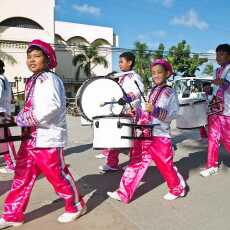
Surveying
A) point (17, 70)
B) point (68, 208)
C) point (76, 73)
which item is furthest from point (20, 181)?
point (76, 73)

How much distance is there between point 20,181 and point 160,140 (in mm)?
1602

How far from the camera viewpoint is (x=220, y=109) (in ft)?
19.9

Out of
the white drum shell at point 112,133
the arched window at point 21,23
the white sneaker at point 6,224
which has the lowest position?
the white sneaker at point 6,224

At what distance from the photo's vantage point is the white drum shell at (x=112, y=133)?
4.75 m

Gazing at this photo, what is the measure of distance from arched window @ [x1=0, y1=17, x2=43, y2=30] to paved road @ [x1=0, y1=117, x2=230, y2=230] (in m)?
34.0

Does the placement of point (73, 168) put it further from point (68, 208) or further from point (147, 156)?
point (68, 208)

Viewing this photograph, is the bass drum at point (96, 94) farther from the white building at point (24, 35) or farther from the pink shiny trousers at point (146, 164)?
the white building at point (24, 35)

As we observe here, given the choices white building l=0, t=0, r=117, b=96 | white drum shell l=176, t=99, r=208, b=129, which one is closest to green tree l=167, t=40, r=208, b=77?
white building l=0, t=0, r=117, b=96

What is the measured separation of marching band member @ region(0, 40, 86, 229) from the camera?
3939 mm

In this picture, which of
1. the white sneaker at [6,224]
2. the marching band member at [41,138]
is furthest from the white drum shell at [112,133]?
the white sneaker at [6,224]

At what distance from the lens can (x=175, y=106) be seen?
197 inches

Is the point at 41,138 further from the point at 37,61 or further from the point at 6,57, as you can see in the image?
the point at 6,57

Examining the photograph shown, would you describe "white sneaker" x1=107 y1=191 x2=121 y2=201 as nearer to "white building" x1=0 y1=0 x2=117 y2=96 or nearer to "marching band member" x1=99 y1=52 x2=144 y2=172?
"marching band member" x1=99 y1=52 x2=144 y2=172

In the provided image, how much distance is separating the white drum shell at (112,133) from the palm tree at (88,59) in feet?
120
